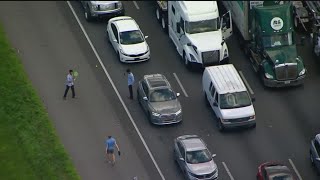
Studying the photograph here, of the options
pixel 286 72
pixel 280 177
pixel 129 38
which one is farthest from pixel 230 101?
pixel 129 38

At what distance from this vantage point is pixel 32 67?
2436 inches

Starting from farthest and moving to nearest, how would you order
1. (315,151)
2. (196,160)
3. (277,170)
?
(315,151) < (196,160) < (277,170)

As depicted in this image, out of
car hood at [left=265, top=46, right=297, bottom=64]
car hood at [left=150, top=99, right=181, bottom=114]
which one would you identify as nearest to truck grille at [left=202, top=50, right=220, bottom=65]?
car hood at [left=265, top=46, right=297, bottom=64]

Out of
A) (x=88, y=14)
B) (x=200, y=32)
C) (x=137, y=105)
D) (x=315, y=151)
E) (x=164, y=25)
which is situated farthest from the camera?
(x=88, y=14)

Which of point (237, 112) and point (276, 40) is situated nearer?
point (237, 112)

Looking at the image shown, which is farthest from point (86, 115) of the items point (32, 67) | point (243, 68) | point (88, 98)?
point (243, 68)

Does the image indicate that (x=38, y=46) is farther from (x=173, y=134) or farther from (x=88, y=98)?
(x=173, y=134)

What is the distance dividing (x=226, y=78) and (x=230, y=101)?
5.62 feet

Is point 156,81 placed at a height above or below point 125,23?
below

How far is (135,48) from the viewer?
203ft

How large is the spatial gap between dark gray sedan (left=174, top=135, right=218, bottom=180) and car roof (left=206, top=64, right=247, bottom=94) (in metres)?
4.56

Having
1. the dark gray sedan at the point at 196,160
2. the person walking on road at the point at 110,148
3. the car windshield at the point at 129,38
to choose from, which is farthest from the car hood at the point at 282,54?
the person walking on road at the point at 110,148

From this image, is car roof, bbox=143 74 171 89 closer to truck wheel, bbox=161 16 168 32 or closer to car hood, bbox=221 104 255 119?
car hood, bbox=221 104 255 119

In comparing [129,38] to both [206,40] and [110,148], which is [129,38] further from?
[110,148]
